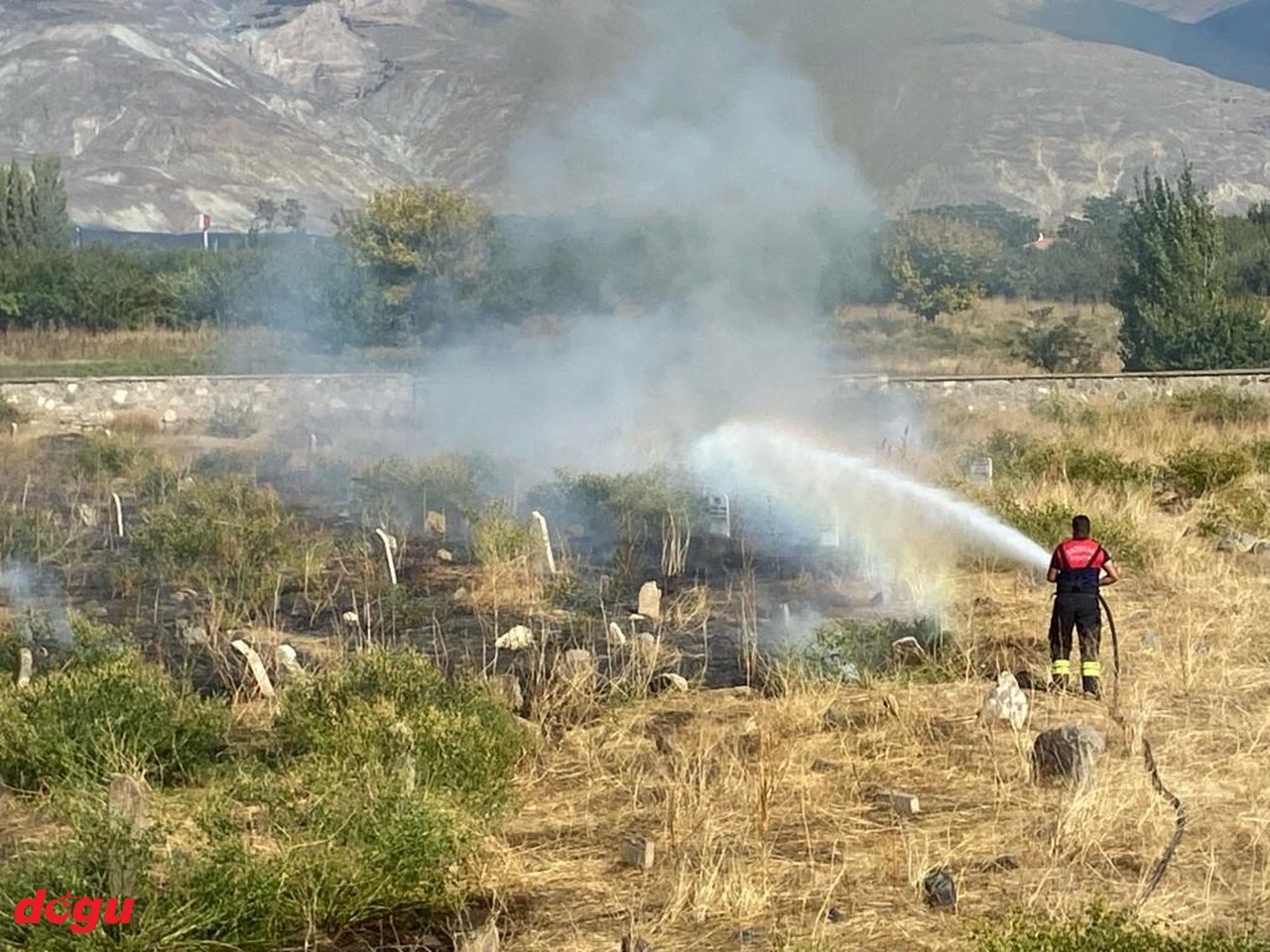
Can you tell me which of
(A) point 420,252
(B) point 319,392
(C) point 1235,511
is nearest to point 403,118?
(A) point 420,252

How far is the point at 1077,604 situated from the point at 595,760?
138 inches

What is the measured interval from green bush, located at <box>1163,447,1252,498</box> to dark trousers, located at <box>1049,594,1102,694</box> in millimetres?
9047

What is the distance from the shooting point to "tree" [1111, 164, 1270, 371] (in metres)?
31.9

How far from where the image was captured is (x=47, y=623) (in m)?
11.6

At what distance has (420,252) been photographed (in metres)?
36.3

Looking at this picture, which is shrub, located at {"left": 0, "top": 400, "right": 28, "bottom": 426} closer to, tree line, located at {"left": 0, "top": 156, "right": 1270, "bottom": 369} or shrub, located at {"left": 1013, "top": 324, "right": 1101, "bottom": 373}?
tree line, located at {"left": 0, "top": 156, "right": 1270, "bottom": 369}

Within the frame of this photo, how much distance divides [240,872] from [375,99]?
190 metres

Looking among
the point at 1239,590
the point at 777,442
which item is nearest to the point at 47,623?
the point at 1239,590

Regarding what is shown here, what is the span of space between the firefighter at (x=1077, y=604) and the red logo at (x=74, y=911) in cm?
626

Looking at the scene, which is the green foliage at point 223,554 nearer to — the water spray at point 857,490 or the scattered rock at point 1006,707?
the water spray at point 857,490

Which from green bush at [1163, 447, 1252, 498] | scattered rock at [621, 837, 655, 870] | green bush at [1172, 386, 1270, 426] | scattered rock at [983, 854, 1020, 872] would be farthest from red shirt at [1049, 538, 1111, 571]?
green bush at [1172, 386, 1270, 426]

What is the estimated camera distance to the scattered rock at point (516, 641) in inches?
480

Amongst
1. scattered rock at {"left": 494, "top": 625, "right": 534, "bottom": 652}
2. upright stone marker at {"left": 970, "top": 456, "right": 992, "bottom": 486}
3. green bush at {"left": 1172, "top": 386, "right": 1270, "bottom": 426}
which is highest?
green bush at {"left": 1172, "top": 386, "right": 1270, "bottom": 426}

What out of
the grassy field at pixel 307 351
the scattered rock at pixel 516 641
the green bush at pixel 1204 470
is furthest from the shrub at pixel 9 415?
the green bush at pixel 1204 470
